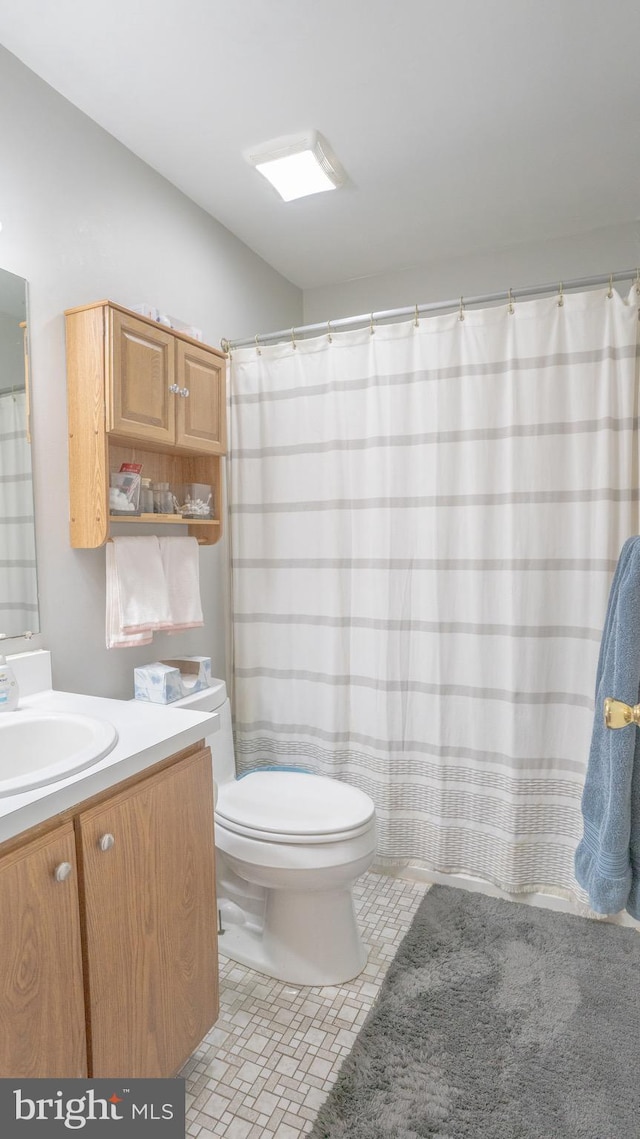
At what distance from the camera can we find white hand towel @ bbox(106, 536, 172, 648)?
1.80 metres

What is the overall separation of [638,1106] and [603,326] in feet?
6.53

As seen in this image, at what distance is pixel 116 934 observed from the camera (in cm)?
114

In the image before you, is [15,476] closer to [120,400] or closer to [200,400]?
[120,400]

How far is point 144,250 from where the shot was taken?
2.02 m

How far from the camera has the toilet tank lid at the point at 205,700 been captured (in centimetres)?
187

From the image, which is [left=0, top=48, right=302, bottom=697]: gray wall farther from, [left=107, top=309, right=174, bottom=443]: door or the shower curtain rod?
the shower curtain rod

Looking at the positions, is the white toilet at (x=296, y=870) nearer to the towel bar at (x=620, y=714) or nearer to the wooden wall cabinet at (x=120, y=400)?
the wooden wall cabinet at (x=120, y=400)

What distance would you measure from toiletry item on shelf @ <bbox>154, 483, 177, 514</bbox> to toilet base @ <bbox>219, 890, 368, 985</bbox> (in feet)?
3.98

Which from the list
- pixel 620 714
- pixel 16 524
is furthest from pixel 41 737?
pixel 620 714

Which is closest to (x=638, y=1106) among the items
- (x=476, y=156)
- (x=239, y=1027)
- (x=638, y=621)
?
(x=239, y=1027)

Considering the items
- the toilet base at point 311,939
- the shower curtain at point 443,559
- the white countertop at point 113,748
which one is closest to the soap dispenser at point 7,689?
the white countertop at point 113,748

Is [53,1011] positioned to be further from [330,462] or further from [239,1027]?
[330,462]

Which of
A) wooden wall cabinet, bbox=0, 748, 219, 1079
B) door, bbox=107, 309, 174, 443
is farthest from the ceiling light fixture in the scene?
wooden wall cabinet, bbox=0, 748, 219, 1079

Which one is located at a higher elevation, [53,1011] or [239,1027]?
[53,1011]
